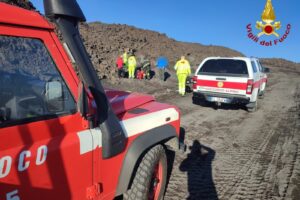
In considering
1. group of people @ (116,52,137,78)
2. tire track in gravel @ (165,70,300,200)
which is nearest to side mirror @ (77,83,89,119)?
tire track in gravel @ (165,70,300,200)

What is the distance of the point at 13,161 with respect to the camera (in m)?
2.03

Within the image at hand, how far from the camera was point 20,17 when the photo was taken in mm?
2201

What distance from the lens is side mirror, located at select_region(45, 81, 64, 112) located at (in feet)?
7.80

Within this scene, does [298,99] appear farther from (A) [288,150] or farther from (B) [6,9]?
(B) [6,9]

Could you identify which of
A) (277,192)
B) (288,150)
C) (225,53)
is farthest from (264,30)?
(225,53)

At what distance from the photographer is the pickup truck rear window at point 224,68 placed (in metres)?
10.8

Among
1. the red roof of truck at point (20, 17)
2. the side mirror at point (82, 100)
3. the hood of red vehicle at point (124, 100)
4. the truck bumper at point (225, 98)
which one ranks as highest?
the red roof of truck at point (20, 17)

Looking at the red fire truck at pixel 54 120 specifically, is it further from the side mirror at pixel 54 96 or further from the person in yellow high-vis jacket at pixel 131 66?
the person in yellow high-vis jacket at pixel 131 66

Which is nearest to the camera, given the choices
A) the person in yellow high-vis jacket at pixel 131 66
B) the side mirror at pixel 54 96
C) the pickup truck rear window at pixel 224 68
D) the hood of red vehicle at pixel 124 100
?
the side mirror at pixel 54 96

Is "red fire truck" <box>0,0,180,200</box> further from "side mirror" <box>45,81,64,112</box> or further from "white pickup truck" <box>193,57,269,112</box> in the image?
"white pickup truck" <box>193,57,269,112</box>

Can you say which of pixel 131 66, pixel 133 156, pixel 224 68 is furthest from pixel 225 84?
pixel 131 66

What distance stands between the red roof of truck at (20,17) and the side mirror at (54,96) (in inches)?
17.1

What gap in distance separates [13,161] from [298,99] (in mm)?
15917

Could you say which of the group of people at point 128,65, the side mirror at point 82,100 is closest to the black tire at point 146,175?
the side mirror at point 82,100
